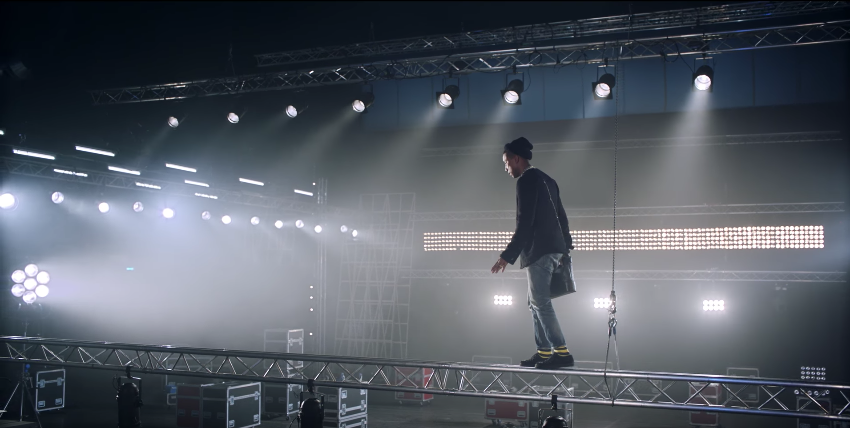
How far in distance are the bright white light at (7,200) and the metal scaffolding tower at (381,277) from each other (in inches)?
325

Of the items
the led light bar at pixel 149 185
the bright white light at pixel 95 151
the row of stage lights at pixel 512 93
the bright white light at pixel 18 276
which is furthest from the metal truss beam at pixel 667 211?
the bright white light at pixel 18 276

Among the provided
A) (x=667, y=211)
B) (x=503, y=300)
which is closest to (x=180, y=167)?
(x=503, y=300)

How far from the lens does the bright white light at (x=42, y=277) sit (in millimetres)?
13992

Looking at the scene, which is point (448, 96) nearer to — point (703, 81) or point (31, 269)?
point (703, 81)

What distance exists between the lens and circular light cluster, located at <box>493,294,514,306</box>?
16.4 metres

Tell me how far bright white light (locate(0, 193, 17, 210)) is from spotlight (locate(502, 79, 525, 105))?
987cm

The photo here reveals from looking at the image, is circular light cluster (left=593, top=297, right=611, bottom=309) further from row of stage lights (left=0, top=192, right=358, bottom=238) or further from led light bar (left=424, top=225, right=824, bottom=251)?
row of stage lights (left=0, top=192, right=358, bottom=238)

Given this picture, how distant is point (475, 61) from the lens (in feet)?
31.2

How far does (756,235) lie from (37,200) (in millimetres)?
16963

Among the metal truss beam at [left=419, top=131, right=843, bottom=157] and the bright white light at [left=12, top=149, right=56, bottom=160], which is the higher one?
the metal truss beam at [left=419, top=131, right=843, bottom=157]

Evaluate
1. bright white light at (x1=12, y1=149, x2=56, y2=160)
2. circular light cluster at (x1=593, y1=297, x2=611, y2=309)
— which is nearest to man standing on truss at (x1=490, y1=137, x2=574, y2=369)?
bright white light at (x1=12, y1=149, x2=56, y2=160)

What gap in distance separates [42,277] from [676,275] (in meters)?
14.9

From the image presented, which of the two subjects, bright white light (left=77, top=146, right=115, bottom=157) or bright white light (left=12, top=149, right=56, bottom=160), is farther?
bright white light (left=77, top=146, right=115, bottom=157)

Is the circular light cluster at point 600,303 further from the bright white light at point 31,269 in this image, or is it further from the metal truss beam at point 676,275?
the bright white light at point 31,269
